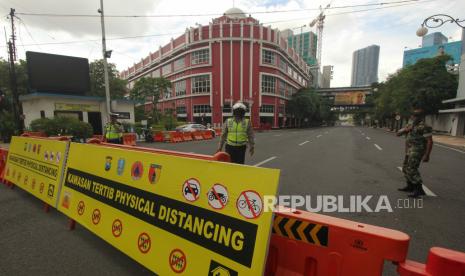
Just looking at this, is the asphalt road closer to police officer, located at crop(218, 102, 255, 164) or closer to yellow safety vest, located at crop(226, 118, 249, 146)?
police officer, located at crop(218, 102, 255, 164)

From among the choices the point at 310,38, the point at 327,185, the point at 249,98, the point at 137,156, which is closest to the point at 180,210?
the point at 137,156

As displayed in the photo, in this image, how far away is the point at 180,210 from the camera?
7.39ft

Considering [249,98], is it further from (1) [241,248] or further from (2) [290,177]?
(1) [241,248]

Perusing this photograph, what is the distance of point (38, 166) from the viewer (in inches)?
179

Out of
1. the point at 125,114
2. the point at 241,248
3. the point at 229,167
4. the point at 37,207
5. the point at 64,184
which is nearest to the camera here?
the point at 241,248

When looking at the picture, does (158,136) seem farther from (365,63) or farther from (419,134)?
(365,63)

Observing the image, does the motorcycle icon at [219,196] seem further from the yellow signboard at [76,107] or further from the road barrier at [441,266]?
the yellow signboard at [76,107]

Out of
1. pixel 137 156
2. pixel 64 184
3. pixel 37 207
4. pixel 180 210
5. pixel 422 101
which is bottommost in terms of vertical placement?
pixel 37 207

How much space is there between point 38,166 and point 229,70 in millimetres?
41219

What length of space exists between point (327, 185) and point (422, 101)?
28.7 meters

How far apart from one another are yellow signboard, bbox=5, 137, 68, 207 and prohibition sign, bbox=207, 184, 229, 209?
3328 millimetres

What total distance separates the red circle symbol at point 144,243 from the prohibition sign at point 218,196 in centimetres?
96

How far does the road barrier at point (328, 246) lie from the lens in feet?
5.11

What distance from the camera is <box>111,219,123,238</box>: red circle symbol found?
2758 mm
